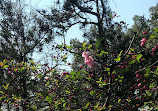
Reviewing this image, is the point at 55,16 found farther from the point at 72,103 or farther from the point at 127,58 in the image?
the point at 127,58

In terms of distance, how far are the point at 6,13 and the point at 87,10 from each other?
15.4ft

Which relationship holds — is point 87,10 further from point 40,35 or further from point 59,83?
point 59,83

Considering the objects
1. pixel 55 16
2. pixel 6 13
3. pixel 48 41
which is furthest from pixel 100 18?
pixel 6 13

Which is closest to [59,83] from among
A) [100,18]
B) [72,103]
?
[72,103]

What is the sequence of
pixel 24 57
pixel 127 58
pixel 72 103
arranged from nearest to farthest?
pixel 127 58
pixel 72 103
pixel 24 57

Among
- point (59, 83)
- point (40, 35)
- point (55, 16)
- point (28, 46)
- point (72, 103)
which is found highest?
point (55, 16)

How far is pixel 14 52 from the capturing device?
28.5 feet

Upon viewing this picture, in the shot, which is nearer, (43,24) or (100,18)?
(100,18)

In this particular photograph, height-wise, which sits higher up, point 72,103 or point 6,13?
point 6,13

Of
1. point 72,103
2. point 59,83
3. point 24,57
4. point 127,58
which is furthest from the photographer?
point 24,57

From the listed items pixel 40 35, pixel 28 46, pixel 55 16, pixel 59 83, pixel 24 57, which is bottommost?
pixel 59 83

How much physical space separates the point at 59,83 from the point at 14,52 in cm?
524

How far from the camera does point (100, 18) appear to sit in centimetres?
830

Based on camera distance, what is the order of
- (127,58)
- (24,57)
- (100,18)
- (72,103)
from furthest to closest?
1. (24,57)
2. (100,18)
3. (72,103)
4. (127,58)
